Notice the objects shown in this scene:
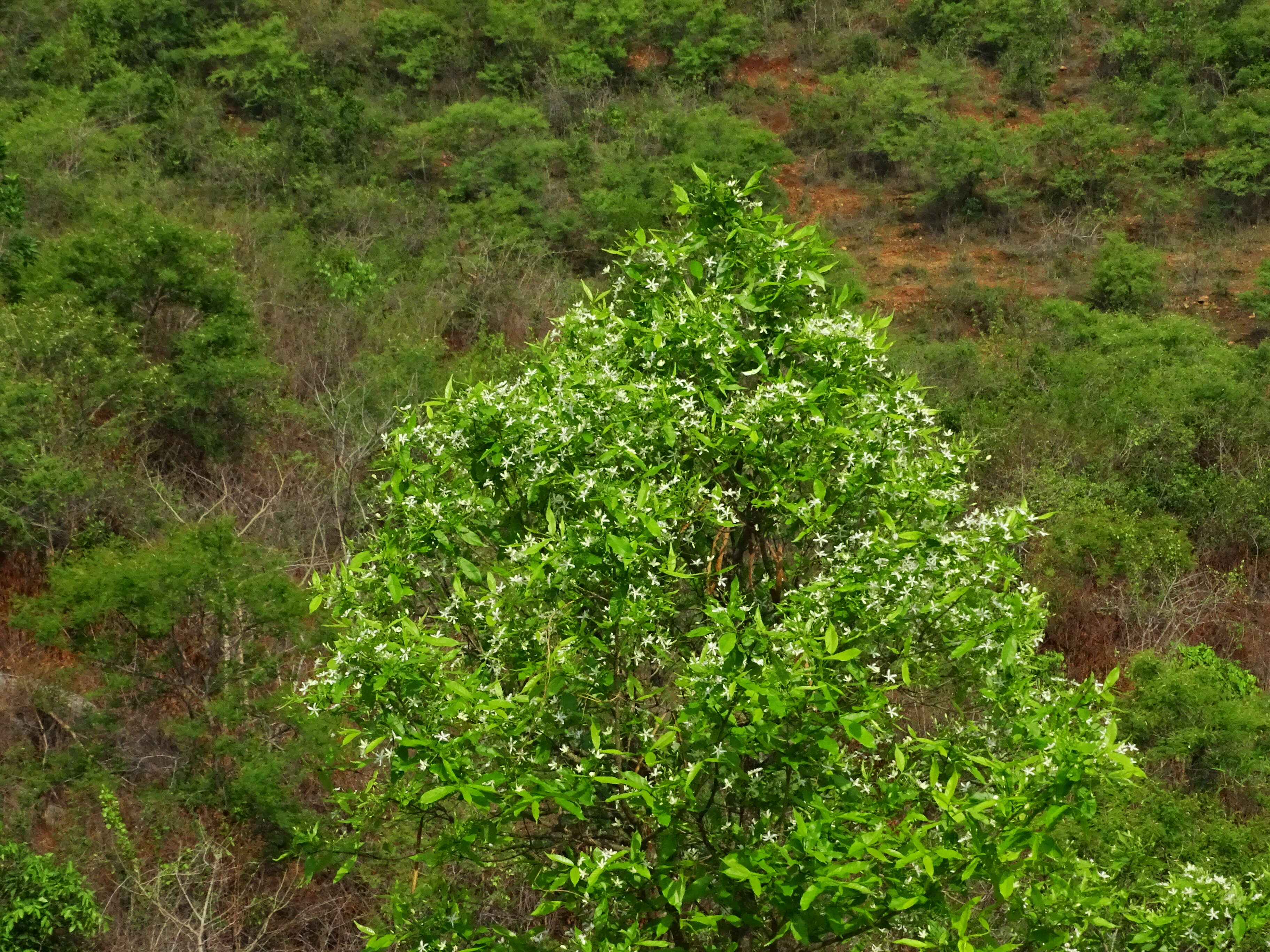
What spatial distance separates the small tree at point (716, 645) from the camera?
4.06 meters

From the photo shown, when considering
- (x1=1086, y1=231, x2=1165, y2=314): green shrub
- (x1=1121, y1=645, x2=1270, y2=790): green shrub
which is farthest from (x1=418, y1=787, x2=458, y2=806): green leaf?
(x1=1086, y1=231, x2=1165, y2=314): green shrub

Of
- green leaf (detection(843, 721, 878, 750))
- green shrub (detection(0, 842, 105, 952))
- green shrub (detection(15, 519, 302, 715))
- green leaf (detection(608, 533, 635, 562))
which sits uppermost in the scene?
green leaf (detection(608, 533, 635, 562))

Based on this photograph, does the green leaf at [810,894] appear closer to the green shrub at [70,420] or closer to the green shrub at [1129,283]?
the green shrub at [70,420]

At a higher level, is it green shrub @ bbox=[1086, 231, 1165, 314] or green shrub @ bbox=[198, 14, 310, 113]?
green shrub @ bbox=[198, 14, 310, 113]

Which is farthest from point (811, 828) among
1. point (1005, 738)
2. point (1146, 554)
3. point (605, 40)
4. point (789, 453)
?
point (605, 40)

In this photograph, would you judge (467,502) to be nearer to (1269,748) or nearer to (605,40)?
(1269,748)

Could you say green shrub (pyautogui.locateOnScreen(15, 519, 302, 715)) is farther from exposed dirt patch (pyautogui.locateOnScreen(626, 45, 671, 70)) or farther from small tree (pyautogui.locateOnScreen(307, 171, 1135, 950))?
exposed dirt patch (pyautogui.locateOnScreen(626, 45, 671, 70))

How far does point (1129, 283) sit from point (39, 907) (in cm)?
1783

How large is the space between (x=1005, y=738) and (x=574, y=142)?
19.1 m

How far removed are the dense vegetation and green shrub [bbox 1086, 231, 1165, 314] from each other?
3.3 inches

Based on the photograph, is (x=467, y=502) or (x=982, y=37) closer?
(x=467, y=502)

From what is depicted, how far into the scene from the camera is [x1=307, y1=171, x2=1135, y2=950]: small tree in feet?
13.3

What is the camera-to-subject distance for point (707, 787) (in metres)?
5.51

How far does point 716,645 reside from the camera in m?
4.09
